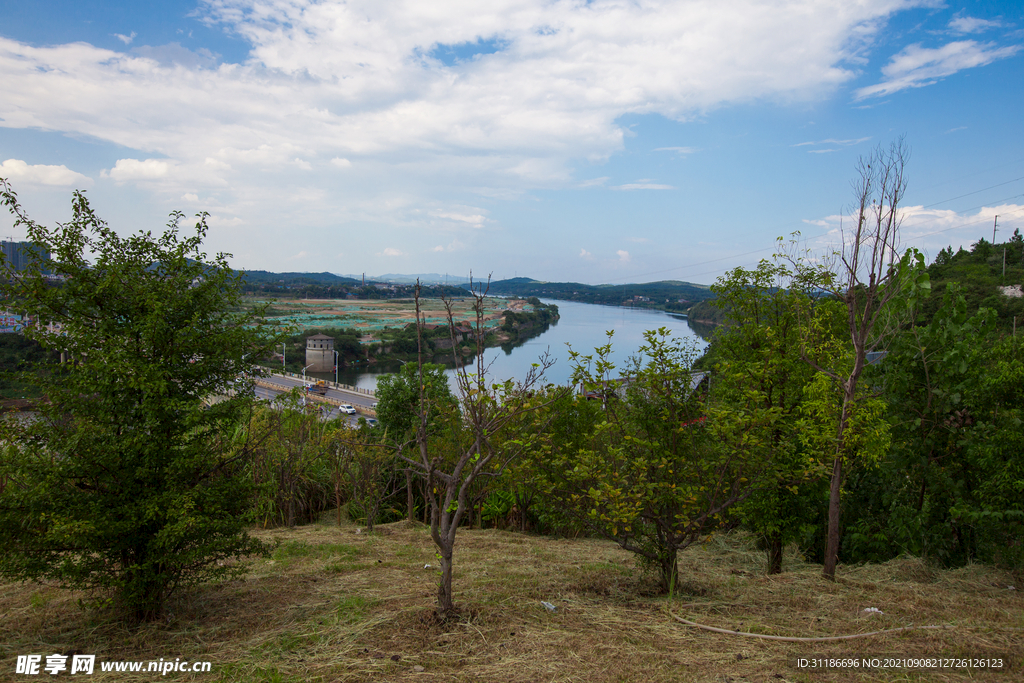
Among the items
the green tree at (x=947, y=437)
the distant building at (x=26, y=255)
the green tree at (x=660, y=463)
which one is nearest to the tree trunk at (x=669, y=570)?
the green tree at (x=660, y=463)

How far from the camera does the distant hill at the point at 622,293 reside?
128750mm

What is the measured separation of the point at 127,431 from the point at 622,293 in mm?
145342

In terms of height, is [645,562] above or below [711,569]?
above

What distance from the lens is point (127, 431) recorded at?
15.7 feet

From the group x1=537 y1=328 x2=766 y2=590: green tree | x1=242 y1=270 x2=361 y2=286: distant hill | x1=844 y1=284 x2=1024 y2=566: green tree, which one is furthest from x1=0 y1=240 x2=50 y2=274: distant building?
x1=242 y1=270 x2=361 y2=286: distant hill

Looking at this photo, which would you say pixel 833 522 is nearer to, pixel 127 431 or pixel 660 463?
pixel 660 463

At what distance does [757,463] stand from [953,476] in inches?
190

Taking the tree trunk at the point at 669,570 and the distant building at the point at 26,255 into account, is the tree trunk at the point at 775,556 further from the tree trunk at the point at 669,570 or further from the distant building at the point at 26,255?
the distant building at the point at 26,255

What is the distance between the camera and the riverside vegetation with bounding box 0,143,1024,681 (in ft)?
14.7

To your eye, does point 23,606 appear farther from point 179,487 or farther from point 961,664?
point 961,664

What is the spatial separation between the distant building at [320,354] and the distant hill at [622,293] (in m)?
64.5

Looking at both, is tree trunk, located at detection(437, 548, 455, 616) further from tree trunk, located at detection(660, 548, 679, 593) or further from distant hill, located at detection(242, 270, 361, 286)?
distant hill, located at detection(242, 270, 361, 286)

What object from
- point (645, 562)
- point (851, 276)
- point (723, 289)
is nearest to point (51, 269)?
point (645, 562)

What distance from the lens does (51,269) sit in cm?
486
